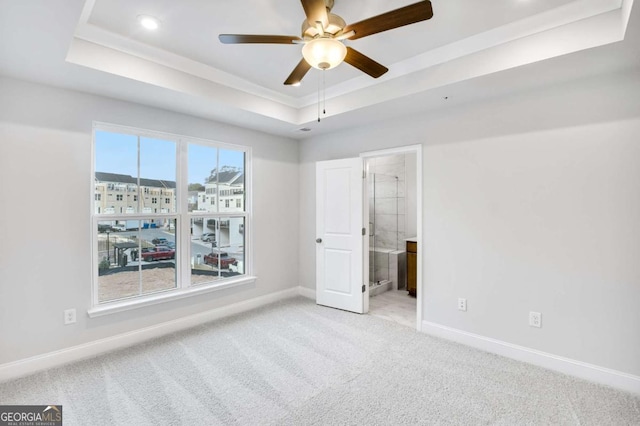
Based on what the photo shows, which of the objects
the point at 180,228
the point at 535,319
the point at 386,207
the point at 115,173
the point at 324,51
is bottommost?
the point at 535,319

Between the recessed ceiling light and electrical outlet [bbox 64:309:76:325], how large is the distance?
2.47 m

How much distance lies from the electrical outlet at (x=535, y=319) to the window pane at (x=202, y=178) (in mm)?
3491

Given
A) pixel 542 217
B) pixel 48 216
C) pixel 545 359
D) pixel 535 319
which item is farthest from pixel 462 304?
pixel 48 216

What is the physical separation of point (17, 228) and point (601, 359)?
4.76 m

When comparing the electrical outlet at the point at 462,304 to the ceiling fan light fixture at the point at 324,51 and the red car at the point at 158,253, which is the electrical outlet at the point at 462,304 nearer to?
the ceiling fan light fixture at the point at 324,51

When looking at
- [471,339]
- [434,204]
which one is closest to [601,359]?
[471,339]

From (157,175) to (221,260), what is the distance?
126cm

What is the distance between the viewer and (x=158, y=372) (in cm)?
256

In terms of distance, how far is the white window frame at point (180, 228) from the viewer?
2906 mm

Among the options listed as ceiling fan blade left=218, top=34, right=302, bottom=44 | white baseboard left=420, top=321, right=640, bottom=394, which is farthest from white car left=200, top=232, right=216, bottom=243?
white baseboard left=420, top=321, right=640, bottom=394

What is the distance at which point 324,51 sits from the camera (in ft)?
5.96

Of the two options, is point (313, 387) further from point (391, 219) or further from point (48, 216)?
point (391, 219)

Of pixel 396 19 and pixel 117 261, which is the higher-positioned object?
pixel 396 19

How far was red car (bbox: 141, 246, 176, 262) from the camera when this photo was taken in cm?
330
